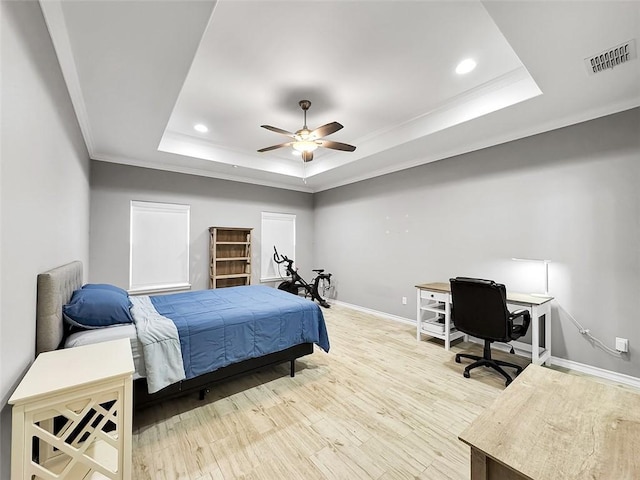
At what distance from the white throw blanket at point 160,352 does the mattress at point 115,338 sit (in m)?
0.04

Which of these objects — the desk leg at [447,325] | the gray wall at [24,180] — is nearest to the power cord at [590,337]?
the desk leg at [447,325]

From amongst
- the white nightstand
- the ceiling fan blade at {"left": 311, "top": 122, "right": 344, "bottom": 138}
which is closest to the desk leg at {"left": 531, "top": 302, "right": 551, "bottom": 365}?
the ceiling fan blade at {"left": 311, "top": 122, "right": 344, "bottom": 138}

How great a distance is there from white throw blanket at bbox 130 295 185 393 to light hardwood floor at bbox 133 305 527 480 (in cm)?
41

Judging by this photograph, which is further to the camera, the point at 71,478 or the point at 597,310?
the point at 597,310

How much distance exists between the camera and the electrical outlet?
106 inches

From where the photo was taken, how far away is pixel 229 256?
18.1 ft

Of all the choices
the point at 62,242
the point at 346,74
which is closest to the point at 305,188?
the point at 346,74

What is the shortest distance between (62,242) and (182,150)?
2532 millimetres

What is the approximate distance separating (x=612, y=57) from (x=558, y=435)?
2743 millimetres

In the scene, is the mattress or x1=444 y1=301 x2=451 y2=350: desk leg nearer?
the mattress

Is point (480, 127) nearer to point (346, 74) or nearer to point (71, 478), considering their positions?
point (346, 74)

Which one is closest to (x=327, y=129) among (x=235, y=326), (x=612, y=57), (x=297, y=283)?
(x=235, y=326)

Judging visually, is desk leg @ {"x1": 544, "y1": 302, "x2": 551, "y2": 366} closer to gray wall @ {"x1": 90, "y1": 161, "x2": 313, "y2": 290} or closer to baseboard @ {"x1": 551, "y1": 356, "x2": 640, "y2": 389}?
baseboard @ {"x1": 551, "y1": 356, "x2": 640, "y2": 389}

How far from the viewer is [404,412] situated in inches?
89.4
